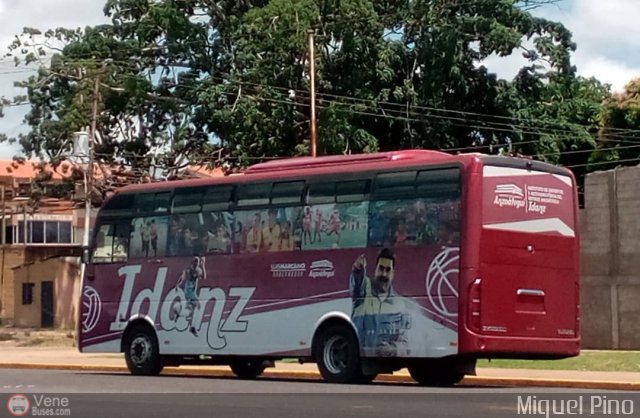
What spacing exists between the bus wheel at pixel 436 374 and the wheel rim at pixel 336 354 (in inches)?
52.0

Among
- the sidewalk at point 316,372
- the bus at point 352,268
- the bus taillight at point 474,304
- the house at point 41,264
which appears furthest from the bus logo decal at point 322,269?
the house at point 41,264

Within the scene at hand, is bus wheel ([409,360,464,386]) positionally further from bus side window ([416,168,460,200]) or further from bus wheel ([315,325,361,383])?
bus side window ([416,168,460,200])

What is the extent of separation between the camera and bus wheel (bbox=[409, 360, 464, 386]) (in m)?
21.4

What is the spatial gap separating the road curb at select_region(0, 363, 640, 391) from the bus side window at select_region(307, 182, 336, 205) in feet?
12.3

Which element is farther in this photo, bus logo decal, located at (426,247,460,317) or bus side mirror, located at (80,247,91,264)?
bus side mirror, located at (80,247,91,264)

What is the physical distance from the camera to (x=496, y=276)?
19578 mm

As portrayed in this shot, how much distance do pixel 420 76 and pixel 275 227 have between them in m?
23.2

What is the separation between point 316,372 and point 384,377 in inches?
66.9

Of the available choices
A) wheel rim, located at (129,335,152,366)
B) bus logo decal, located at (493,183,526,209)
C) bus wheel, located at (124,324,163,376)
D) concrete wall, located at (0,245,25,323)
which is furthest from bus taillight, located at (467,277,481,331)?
concrete wall, located at (0,245,25,323)

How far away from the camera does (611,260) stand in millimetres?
28484

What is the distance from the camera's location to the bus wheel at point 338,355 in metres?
20.8

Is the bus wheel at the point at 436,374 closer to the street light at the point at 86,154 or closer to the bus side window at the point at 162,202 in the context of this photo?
the bus side window at the point at 162,202

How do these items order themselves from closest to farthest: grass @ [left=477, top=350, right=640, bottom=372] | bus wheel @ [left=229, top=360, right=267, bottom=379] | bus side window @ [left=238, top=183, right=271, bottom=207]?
bus side window @ [left=238, top=183, right=271, bottom=207] → grass @ [left=477, top=350, right=640, bottom=372] → bus wheel @ [left=229, top=360, right=267, bottom=379]

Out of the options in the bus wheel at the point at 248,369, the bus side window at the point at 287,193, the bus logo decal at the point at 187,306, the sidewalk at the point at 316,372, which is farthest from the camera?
the bus wheel at the point at 248,369
